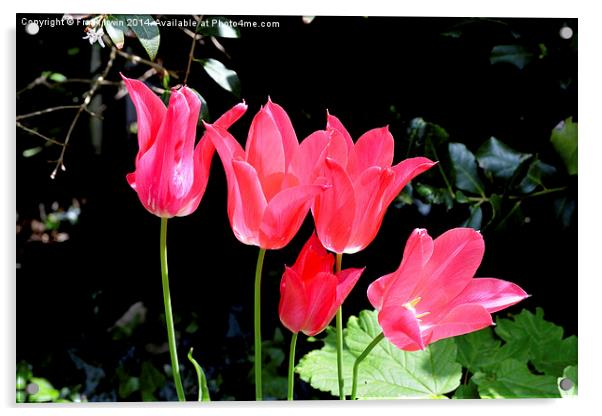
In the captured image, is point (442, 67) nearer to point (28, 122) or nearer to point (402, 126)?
point (402, 126)

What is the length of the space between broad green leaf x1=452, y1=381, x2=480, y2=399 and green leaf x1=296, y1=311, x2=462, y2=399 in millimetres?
24

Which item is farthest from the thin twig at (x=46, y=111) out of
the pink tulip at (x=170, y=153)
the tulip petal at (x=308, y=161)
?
the tulip petal at (x=308, y=161)

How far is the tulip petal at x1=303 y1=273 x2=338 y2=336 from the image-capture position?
0.76 m

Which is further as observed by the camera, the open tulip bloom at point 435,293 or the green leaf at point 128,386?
the green leaf at point 128,386

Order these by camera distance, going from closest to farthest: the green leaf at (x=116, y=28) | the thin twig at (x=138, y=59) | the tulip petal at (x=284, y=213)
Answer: the tulip petal at (x=284, y=213)
the green leaf at (x=116, y=28)
the thin twig at (x=138, y=59)

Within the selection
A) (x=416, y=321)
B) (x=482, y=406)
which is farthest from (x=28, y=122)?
(x=482, y=406)

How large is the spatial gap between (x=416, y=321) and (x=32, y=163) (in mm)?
604

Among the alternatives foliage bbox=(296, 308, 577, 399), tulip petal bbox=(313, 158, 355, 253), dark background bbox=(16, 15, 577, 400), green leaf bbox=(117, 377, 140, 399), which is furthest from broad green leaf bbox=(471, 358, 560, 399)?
green leaf bbox=(117, 377, 140, 399)

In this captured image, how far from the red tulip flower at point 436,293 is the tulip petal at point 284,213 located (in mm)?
102

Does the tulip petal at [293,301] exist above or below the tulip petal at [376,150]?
below

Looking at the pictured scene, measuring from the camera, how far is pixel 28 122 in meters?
1.09

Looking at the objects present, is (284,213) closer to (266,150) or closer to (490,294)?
(266,150)

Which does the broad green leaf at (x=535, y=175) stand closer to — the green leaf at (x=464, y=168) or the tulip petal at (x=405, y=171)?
the green leaf at (x=464, y=168)

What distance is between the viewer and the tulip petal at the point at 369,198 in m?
0.76
